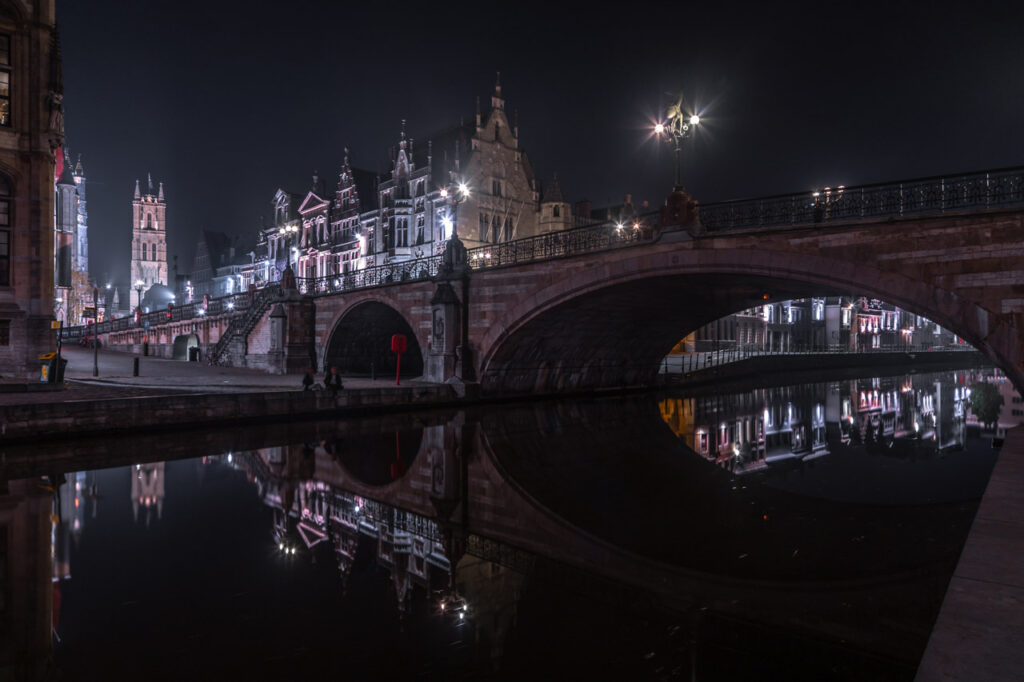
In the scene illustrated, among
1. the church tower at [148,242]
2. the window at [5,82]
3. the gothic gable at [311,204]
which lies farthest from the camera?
the church tower at [148,242]

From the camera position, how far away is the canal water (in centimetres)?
538

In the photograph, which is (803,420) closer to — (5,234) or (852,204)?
(852,204)

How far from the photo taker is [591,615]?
614 centimetres

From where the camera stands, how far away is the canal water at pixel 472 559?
538cm

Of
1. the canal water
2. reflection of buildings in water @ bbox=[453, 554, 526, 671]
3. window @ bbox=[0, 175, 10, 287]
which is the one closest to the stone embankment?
the canal water

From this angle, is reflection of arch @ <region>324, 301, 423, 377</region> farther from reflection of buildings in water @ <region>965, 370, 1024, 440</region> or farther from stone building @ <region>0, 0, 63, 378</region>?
reflection of buildings in water @ <region>965, 370, 1024, 440</region>

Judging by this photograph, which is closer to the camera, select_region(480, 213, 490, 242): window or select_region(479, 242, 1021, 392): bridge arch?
select_region(479, 242, 1021, 392): bridge arch

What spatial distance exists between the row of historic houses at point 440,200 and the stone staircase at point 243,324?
7.51 m

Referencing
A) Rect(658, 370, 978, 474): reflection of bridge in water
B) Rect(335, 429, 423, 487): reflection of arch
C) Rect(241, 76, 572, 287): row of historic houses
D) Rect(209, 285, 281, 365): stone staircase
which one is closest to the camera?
Rect(335, 429, 423, 487): reflection of arch

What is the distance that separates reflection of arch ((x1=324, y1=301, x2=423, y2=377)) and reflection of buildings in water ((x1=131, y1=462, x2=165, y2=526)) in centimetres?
1976

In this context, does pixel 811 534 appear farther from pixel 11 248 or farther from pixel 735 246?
pixel 11 248

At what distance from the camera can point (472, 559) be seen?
7.85 metres

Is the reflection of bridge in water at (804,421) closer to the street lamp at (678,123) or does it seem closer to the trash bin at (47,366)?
the street lamp at (678,123)

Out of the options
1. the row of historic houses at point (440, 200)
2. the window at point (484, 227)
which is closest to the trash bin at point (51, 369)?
the row of historic houses at point (440, 200)
